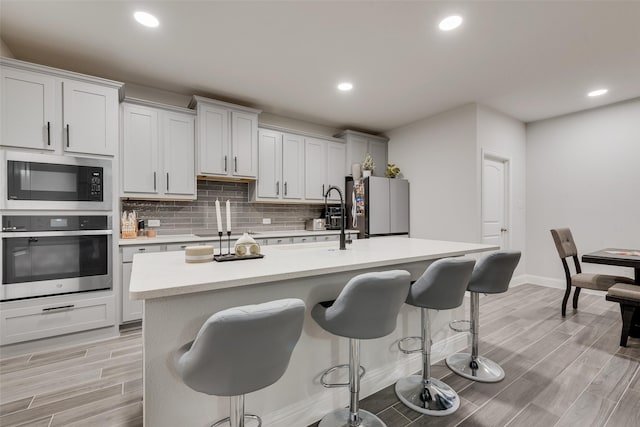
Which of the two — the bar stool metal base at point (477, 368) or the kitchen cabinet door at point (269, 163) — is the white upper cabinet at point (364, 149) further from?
the bar stool metal base at point (477, 368)

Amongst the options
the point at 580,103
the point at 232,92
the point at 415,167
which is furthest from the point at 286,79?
the point at 580,103

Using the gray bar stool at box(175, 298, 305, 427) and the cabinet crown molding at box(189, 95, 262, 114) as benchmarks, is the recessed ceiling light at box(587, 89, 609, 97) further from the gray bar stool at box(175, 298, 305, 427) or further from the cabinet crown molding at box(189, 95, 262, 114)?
the gray bar stool at box(175, 298, 305, 427)

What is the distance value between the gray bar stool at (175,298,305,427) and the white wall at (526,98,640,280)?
520 cm

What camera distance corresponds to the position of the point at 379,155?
5426 millimetres

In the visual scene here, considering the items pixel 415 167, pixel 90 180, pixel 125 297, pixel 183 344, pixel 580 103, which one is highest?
pixel 580 103

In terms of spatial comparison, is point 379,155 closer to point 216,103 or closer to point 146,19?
point 216,103

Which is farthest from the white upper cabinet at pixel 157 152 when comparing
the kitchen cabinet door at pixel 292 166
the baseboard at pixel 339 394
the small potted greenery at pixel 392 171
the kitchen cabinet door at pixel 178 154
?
the small potted greenery at pixel 392 171

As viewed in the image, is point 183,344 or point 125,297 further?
point 125,297

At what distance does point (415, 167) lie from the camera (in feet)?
16.3

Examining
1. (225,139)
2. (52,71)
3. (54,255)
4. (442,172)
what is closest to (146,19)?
(52,71)

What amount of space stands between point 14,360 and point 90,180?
1.61m

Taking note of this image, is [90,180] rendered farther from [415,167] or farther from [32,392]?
[415,167]

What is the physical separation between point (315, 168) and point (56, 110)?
3.10 m

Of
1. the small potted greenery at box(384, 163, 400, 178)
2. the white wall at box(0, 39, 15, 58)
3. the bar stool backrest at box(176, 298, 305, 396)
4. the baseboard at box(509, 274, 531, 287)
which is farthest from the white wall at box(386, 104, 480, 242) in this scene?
the white wall at box(0, 39, 15, 58)
